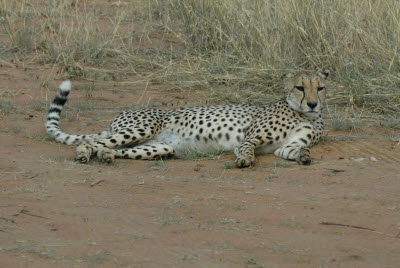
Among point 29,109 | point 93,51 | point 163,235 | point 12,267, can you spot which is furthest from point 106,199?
point 93,51

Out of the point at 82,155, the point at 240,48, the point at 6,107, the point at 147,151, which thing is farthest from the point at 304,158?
the point at 6,107

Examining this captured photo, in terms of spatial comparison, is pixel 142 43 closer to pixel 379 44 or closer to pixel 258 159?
pixel 379 44

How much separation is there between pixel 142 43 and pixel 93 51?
1197mm

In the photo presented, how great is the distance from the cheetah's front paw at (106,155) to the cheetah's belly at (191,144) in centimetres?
70

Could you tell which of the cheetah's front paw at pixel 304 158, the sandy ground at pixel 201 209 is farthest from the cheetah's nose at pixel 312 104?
the cheetah's front paw at pixel 304 158

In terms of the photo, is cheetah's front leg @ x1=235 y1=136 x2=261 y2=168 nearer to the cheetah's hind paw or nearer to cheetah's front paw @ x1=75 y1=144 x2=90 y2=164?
the cheetah's hind paw

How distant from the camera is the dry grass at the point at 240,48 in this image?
7.18 m

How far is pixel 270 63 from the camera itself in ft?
25.0

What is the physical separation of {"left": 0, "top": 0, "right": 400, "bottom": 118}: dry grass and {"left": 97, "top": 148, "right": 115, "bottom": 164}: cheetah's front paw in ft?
7.49

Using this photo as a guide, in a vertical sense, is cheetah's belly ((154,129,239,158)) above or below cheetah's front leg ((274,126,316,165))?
below

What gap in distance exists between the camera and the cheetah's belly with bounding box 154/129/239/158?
5.89 meters

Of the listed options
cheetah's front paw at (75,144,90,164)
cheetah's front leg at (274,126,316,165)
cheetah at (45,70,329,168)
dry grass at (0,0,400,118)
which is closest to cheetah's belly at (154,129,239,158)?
cheetah at (45,70,329,168)

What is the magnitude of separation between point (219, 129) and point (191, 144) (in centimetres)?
30

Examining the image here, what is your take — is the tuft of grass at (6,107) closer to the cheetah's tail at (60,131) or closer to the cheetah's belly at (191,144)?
the cheetah's tail at (60,131)
